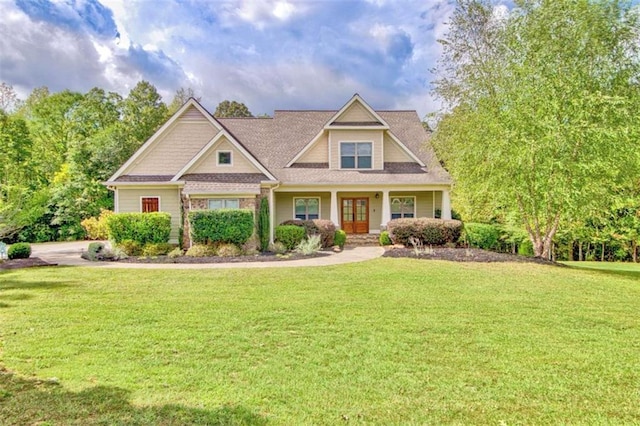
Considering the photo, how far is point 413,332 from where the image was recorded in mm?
5945

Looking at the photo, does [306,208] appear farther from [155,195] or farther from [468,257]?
[468,257]

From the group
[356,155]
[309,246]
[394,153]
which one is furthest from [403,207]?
[309,246]

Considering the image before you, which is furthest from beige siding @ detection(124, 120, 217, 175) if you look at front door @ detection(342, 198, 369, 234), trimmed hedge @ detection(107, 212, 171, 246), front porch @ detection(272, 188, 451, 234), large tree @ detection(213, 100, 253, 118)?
large tree @ detection(213, 100, 253, 118)

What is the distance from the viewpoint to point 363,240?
19328 millimetres

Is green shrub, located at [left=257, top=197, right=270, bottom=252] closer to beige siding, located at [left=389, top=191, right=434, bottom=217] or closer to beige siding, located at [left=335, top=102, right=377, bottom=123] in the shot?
beige siding, located at [left=335, top=102, right=377, bottom=123]

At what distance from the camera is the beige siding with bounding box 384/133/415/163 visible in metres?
20.7

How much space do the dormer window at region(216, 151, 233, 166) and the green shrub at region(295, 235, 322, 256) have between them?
195 inches

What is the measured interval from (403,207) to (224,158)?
32.4 feet

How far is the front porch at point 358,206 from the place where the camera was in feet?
67.4

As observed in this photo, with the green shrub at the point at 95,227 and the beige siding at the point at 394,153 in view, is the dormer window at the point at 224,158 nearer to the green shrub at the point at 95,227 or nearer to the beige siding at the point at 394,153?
the beige siding at the point at 394,153

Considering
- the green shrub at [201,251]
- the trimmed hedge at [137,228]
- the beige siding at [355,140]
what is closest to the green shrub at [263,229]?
the green shrub at [201,251]

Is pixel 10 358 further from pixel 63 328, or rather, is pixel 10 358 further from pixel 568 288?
pixel 568 288

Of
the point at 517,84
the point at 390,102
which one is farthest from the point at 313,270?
the point at 390,102

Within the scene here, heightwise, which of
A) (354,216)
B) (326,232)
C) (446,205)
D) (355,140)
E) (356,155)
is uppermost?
(355,140)
